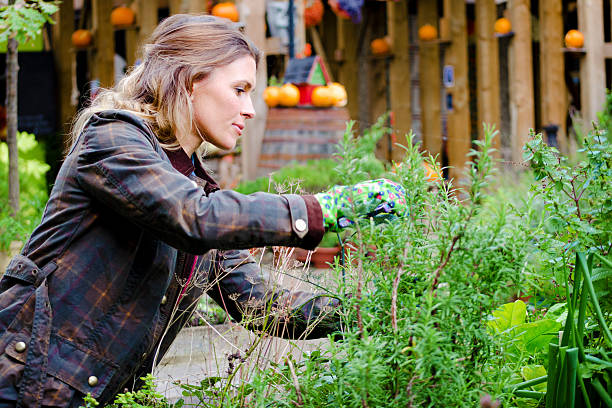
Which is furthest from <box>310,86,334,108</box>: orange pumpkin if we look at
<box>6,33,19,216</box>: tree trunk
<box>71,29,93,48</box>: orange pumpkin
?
<box>71,29,93,48</box>: orange pumpkin

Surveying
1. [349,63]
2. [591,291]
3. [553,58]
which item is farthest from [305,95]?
[591,291]

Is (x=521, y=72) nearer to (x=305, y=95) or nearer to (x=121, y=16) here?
(x=305, y=95)

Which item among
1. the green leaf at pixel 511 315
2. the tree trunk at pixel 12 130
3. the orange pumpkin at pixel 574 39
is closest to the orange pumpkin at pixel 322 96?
the tree trunk at pixel 12 130

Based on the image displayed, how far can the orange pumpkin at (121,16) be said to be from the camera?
7.05 meters

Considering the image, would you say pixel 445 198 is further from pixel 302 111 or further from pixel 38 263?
pixel 302 111

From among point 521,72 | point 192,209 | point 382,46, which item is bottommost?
point 192,209

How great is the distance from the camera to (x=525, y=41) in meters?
7.53

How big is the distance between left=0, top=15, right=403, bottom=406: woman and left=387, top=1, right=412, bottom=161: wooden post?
6.46 m

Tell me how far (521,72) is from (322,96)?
253 cm

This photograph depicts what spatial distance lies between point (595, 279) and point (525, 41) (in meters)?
6.62

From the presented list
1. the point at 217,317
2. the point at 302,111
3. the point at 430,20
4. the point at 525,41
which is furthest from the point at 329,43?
the point at 217,317

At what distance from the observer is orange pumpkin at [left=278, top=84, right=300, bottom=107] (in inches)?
230

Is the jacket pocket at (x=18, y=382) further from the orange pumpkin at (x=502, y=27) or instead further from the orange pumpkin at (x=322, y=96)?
the orange pumpkin at (x=502, y=27)

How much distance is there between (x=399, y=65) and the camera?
837 centimetres
